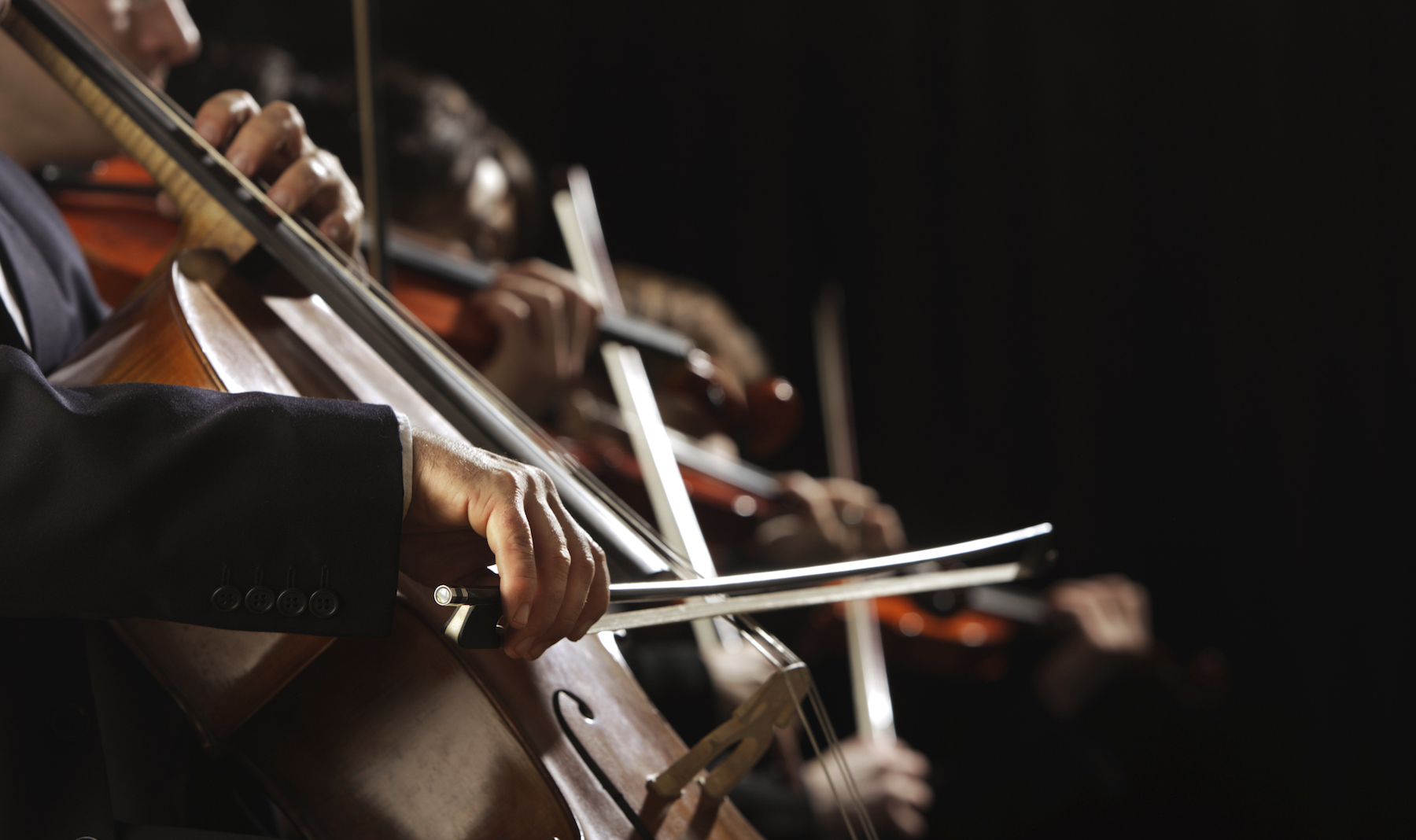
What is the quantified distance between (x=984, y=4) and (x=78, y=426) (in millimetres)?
2488

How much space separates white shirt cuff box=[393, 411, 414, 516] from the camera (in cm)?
46

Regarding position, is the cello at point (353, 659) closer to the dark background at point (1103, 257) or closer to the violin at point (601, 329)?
the violin at point (601, 329)

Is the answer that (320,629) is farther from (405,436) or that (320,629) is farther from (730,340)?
(730,340)

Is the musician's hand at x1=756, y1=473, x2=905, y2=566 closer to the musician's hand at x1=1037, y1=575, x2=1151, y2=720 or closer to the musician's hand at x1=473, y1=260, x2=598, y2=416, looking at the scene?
the musician's hand at x1=1037, y1=575, x2=1151, y2=720

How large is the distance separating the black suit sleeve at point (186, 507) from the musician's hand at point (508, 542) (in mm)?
20

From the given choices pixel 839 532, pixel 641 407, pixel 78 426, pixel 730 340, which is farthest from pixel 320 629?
pixel 730 340

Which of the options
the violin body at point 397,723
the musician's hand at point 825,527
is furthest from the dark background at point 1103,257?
the violin body at point 397,723

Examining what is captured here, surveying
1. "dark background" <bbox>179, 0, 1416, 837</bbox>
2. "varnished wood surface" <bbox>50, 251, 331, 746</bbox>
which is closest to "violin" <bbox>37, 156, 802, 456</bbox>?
"varnished wood surface" <bbox>50, 251, 331, 746</bbox>

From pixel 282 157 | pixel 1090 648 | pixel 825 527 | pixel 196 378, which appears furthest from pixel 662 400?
pixel 196 378

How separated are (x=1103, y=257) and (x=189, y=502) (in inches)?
90.5

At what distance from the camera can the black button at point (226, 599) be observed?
45 centimetres

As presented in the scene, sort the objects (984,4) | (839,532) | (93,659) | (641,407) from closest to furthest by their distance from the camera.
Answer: (93,659), (641,407), (839,532), (984,4)

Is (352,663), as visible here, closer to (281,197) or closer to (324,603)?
(324,603)

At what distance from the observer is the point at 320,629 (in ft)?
1.51
